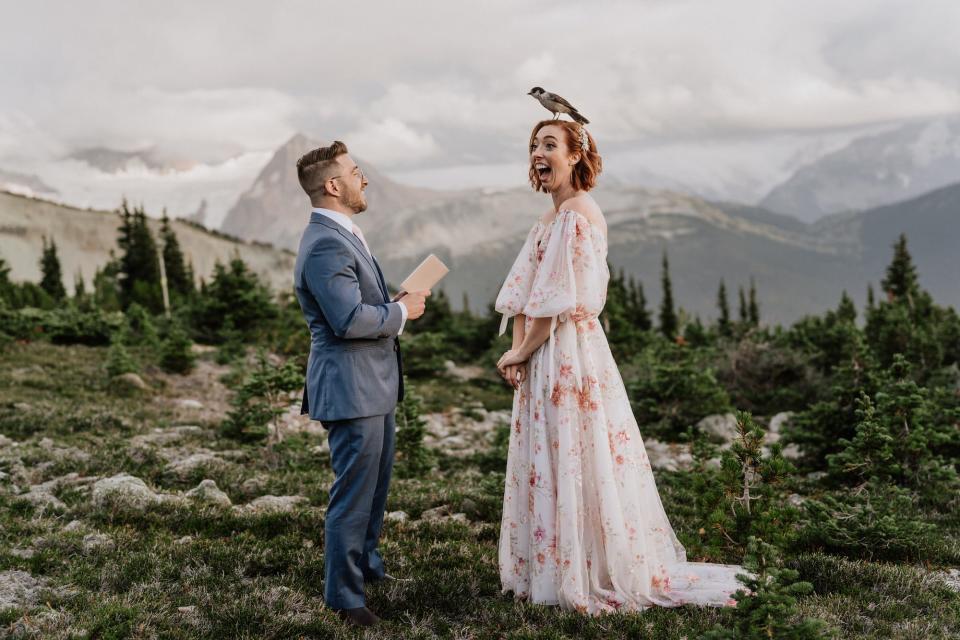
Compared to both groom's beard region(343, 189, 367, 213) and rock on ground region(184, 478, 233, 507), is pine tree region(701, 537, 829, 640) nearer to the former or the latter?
groom's beard region(343, 189, 367, 213)

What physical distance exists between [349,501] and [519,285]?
6.18ft

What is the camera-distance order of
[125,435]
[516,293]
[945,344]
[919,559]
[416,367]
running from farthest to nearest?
[416,367] → [945,344] → [125,435] → [919,559] → [516,293]

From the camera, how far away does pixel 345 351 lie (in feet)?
14.1

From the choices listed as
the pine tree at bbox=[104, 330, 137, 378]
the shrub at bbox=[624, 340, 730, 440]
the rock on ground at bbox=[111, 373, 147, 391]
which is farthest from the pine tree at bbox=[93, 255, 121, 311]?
the shrub at bbox=[624, 340, 730, 440]

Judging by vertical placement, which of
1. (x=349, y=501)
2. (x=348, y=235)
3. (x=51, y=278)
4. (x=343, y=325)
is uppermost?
(x=51, y=278)

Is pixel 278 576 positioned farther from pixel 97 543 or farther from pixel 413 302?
pixel 413 302

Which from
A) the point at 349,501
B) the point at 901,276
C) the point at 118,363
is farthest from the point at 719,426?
the point at 901,276

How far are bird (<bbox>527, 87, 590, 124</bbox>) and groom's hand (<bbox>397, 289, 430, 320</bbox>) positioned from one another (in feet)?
5.23

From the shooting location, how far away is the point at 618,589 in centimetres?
457

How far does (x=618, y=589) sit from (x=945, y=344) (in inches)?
610

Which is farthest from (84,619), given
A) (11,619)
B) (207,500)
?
(207,500)

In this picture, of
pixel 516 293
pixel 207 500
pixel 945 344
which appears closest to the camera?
pixel 516 293

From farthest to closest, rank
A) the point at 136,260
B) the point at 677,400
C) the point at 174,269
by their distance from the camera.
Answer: the point at 174,269 → the point at 136,260 → the point at 677,400

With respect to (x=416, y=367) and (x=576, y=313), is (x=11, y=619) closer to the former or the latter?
(x=576, y=313)
